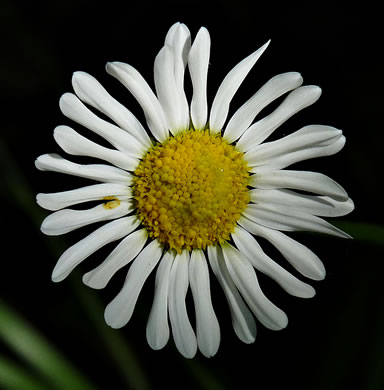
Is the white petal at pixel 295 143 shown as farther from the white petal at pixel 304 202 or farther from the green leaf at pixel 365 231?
the green leaf at pixel 365 231

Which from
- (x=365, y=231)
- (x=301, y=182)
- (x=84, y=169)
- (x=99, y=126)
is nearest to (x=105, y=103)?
(x=99, y=126)

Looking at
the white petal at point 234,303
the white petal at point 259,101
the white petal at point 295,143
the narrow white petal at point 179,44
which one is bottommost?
the white petal at point 234,303

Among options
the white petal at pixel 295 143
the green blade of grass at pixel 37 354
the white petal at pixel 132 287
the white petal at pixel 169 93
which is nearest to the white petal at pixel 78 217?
the white petal at pixel 132 287

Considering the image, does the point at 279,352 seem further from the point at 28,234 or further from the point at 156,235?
the point at 28,234

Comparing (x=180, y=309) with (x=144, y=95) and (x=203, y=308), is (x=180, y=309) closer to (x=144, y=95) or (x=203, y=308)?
(x=203, y=308)

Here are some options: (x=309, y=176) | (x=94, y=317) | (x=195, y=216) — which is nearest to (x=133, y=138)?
(x=195, y=216)

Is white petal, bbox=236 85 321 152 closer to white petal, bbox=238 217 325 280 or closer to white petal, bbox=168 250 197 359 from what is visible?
white petal, bbox=238 217 325 280

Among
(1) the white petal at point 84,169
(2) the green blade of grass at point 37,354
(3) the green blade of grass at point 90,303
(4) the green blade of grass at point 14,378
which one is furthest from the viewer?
(3) the green blade of grass at point 90,303
